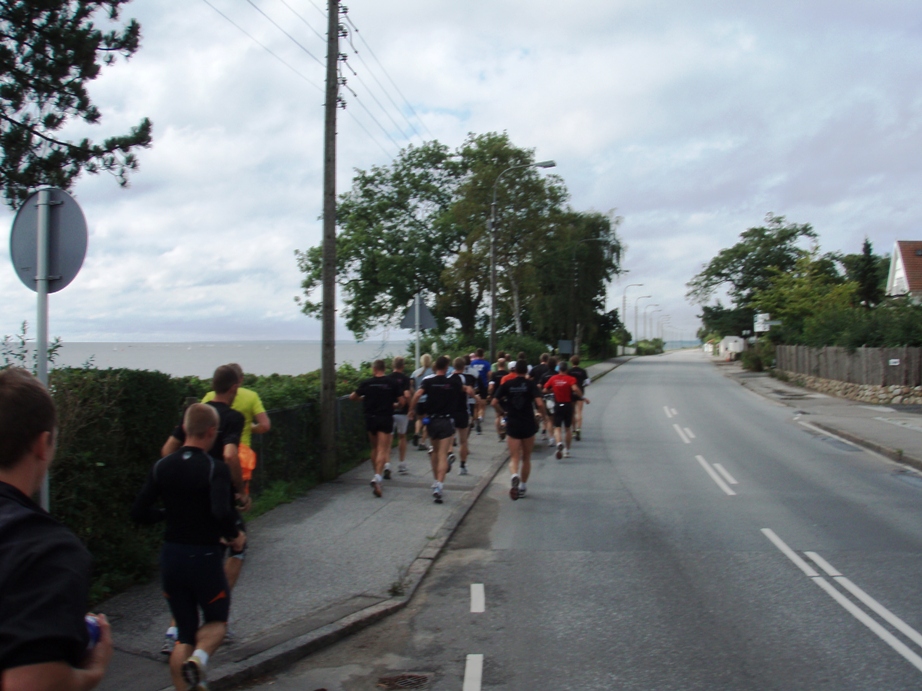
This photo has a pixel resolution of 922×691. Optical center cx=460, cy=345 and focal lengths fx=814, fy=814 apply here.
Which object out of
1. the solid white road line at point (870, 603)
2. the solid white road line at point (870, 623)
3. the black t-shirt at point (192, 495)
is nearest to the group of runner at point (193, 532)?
the black t-shirt at point (192, 495)

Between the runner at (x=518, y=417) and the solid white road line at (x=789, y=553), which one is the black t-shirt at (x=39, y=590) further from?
the runner at (x=518, y=417)

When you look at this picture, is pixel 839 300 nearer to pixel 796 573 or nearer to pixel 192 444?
pixel 796 573

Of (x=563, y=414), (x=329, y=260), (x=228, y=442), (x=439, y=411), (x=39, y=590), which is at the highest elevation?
(x=329, y=260)

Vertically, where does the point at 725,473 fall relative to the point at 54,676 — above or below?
below

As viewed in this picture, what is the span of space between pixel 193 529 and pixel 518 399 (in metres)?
7.07

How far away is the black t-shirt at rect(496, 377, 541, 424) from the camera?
36.1ft

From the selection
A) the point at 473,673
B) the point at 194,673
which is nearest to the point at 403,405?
the point at 473,673

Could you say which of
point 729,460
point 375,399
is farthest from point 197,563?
point 729,460

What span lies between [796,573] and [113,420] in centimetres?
598

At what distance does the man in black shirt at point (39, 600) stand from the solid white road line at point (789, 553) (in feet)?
22.3

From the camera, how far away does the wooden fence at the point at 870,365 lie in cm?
2694

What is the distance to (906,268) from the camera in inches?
2275

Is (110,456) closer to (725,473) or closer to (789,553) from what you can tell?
(789,553)

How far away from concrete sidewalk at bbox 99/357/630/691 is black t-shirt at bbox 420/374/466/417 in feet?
3.91
